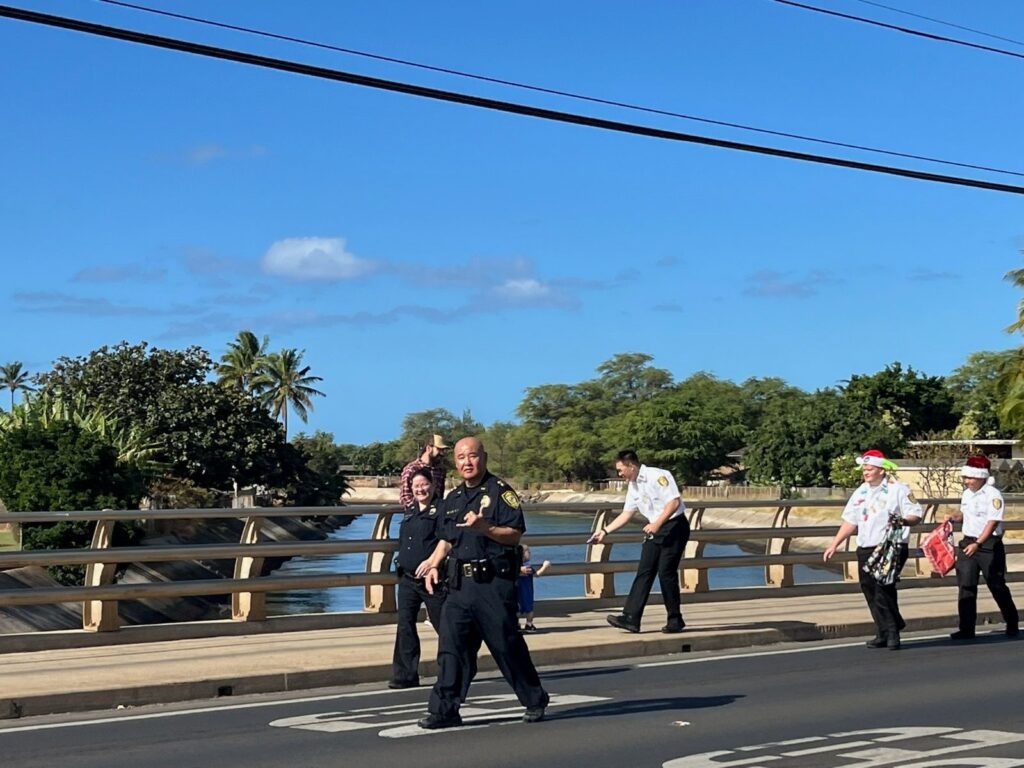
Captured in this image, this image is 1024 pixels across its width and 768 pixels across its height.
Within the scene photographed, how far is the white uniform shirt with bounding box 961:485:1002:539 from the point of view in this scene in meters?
15.4

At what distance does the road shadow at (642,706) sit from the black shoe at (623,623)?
10.6 feet

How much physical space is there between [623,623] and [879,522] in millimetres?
2593

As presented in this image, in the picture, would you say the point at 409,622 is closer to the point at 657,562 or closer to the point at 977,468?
the point at 657,562

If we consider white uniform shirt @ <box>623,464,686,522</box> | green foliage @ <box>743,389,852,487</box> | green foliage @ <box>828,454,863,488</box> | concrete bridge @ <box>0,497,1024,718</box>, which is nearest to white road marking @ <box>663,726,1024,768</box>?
concrete bridge @ <box>0,497,1024,718</box>

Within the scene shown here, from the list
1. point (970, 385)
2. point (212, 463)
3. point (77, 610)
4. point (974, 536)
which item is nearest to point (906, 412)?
point (970, 385)

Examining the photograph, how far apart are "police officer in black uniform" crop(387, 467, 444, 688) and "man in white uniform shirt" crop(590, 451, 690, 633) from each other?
3.18 metres

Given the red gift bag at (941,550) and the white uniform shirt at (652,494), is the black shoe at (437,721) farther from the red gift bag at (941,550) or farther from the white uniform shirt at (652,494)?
the red gift bag at (941,550)

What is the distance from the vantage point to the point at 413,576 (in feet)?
37.5

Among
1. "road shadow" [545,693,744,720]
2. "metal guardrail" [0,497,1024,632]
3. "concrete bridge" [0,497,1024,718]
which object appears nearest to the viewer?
"road shadow" [545,693,744,720]

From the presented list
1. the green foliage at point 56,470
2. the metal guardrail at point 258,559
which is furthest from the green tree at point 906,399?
the metal guardrail at point 258,559

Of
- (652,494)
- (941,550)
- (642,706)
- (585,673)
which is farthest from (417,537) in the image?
(941,550)

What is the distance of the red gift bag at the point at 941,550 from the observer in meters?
15.5

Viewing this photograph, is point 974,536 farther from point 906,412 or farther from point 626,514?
point 906,412

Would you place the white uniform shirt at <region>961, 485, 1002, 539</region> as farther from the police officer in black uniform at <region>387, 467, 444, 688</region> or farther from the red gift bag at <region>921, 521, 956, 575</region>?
the police officer in black uniform at <region>387, 467, 444, 688</region>
